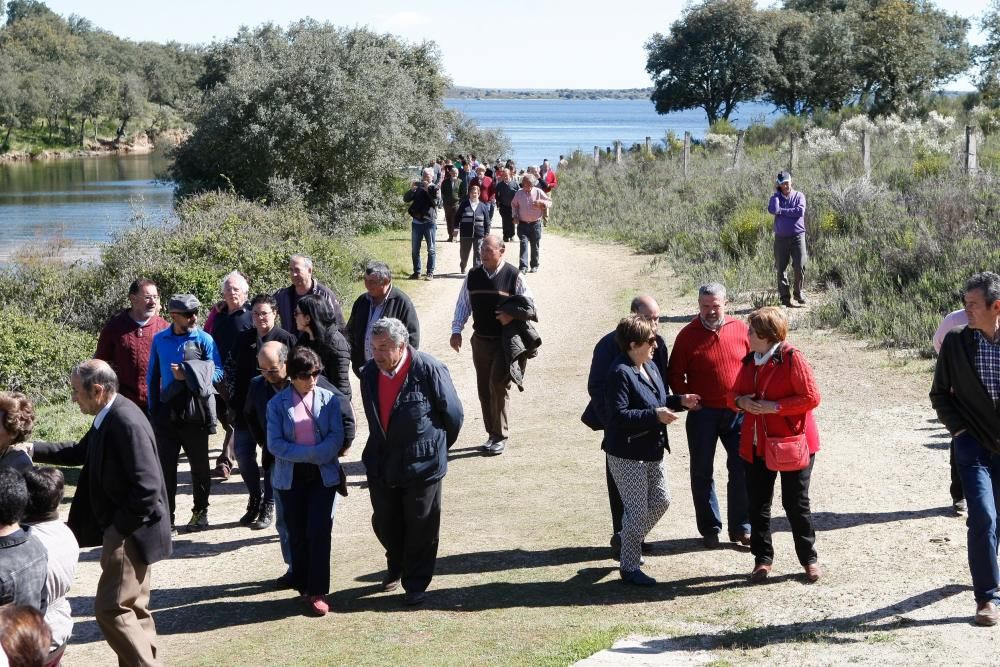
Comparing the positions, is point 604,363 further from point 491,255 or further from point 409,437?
point 491,255

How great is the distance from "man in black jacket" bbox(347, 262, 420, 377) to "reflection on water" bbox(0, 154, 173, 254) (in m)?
18.9

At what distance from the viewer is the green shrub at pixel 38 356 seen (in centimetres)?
1523

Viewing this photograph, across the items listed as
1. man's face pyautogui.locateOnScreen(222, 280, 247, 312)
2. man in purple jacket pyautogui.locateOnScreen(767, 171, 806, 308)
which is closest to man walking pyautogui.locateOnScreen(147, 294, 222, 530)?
man's face pyautogui.locateOnScreen(222, 280, 247, 312)

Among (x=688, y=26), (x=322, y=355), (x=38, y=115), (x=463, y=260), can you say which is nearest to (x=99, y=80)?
(x=38, y=115)

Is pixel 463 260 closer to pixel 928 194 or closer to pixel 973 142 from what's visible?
pixel 928 194

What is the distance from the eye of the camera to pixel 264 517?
8.88 m

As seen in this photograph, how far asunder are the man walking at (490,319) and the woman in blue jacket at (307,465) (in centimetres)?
319

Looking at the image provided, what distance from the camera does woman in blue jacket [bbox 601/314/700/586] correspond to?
681 centimetres

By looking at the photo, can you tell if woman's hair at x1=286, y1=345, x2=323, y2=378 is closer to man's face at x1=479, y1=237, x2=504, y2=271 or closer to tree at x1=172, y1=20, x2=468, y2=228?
man's face at x1=479, y1=237, x2=504, y2=271

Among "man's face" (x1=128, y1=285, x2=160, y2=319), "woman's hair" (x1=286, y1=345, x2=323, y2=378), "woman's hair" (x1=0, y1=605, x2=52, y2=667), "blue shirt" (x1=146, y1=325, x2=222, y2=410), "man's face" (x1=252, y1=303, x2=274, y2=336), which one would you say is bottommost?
"woman's hair" (x1=0, y1=605, x2=52, y2=667)

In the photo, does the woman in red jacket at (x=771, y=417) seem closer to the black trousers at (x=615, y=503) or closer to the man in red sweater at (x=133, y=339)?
the black trousers at (x=615, y=503)

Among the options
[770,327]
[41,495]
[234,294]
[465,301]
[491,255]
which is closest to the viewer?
[41,495]

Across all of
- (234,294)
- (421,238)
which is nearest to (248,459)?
(234,294)

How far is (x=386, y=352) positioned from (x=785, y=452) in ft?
7.90
